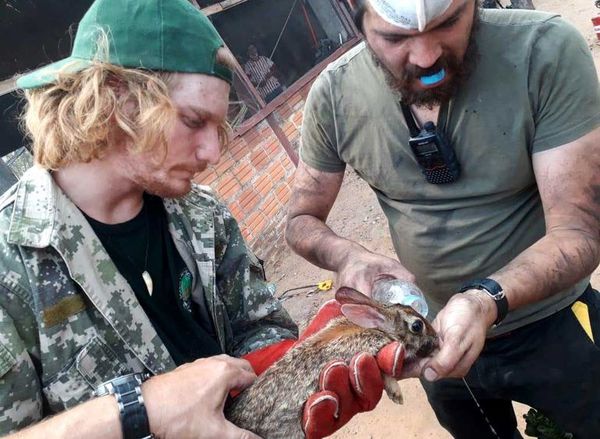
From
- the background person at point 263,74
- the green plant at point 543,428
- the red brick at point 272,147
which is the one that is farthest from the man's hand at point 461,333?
the background person at point 263,74

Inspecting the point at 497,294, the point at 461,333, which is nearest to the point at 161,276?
the point at 461,333

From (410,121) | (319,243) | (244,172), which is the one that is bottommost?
(244,172)

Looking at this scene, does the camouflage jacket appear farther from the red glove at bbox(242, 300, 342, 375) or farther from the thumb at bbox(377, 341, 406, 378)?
the thumb at bbox(377, 341, 406, 378)

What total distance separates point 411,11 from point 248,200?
5.16m

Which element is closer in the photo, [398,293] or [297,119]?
[398,293]

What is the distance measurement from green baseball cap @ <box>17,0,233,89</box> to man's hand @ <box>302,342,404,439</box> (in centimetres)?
127

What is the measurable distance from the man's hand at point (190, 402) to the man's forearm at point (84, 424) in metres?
0.11

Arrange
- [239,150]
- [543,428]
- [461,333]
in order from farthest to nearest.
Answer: [239,150], [543,428], [461,333]

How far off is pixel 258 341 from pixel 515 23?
1.85m

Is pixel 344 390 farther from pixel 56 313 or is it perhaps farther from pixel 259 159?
pixel 259 159

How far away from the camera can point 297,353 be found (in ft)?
7.59

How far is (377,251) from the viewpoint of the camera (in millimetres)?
6387

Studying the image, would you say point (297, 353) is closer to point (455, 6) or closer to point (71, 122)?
point (71, 122)

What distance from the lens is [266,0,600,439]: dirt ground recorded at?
4.14 metres
